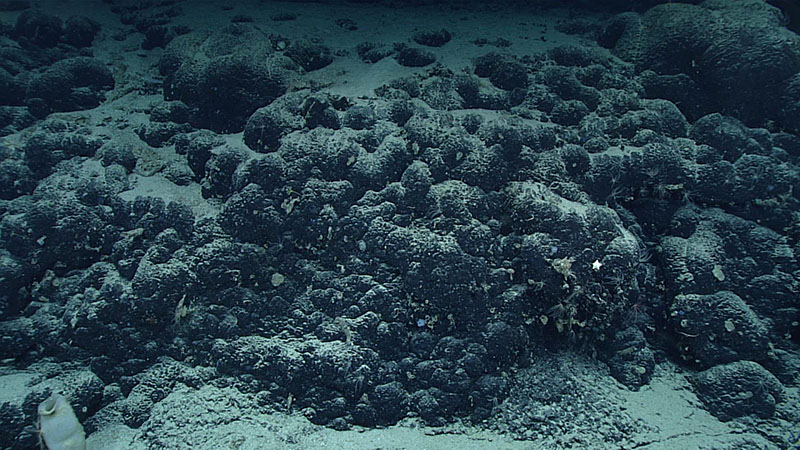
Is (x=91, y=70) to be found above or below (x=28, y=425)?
above

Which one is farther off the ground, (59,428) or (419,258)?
(419,258)

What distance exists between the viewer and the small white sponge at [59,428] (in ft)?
6.92

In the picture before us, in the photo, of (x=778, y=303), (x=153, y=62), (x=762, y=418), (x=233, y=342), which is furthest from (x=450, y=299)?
(x=153, y=62)

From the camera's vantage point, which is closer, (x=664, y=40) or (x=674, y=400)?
(x=674, y=400)

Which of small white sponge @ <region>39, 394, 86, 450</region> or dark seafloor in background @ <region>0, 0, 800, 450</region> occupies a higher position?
dark seafloor in background @ <region>0, 0, 800, 450</region>

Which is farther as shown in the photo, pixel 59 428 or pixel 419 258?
pixel 419 258

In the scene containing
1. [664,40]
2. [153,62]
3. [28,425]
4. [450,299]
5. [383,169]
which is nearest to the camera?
[28,425]

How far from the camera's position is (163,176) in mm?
2719

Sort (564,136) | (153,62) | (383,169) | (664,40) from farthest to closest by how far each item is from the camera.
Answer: (153,62), (664,40), (564,136), (383,169)

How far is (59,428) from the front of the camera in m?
2.12

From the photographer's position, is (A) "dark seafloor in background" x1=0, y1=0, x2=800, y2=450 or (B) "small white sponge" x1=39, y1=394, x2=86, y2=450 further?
(A) "dark seafloor in background" x1=0, y1=0, x2=800, y2=450

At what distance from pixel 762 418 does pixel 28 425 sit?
138 inches

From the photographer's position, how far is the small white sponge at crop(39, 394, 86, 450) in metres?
2.11

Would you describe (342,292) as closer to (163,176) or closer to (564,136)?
(163,176)
